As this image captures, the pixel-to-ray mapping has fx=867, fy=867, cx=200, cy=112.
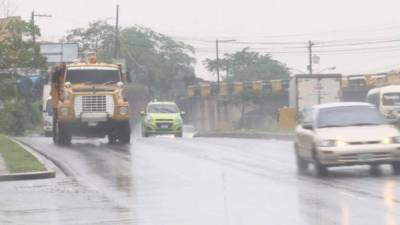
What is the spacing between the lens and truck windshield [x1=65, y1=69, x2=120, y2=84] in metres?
30.0

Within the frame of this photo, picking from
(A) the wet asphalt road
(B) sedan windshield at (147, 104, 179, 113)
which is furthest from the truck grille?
(B) sedan windshield at (147, 104, 179, 113)

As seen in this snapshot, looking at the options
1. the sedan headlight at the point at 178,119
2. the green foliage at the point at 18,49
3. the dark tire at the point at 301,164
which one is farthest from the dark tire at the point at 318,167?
the sedan headlight at the point at 178,119

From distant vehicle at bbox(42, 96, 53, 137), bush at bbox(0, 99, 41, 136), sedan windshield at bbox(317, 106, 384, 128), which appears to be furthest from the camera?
bush at bbox(0, 99, 41, 136)

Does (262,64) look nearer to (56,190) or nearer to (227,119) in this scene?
(227,119)

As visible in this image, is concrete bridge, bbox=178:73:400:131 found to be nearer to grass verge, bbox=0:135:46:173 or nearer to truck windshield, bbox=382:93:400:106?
truck windshield, bbox=382:93:400:106

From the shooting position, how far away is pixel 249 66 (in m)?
102

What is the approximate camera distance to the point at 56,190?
1647 centimetres

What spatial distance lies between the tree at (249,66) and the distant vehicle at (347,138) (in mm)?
79305

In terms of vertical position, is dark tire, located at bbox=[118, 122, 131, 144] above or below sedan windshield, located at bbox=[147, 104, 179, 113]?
below

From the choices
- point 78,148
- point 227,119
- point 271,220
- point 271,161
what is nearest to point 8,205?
point 271,220

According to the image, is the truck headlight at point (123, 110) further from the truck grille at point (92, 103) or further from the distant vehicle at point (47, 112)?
the distant vehicle at point (47, 112)

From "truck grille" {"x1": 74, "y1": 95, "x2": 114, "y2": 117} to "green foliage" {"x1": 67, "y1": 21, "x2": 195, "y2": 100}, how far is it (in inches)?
2444

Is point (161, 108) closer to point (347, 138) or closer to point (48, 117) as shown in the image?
point (48, 117)

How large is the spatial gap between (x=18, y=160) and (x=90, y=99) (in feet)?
26.8
